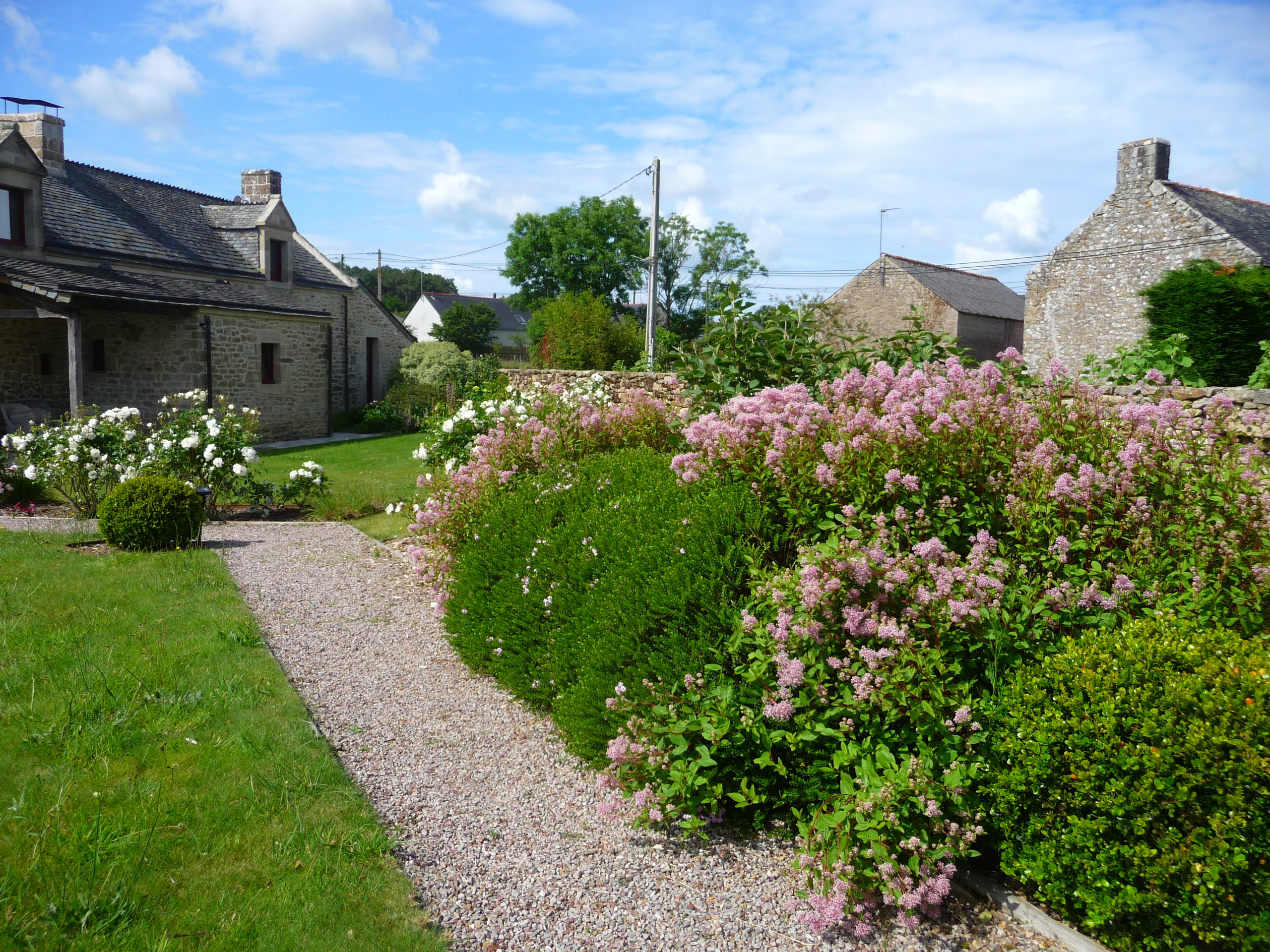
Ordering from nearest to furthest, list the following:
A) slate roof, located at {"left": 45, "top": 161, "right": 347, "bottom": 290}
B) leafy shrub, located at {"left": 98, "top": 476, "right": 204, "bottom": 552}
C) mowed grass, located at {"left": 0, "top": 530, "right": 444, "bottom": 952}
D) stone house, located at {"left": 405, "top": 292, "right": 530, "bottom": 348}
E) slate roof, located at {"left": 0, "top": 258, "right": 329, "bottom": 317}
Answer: mowed grass, located at {"left": 0, "top": 530, "right": 444, "bottom": 952}, leafy shrub, located at {"left": 98, "top": 476, "right": 204, "bottom": 552}, slate roof, located at {"left": 0, "top": 258, "right": 329, "bottom": 317}, slate roof, located at {"left": 45, "top": 161, "right": 347, "bottom": 290}, stone house, located at {"left": 405, "top": 292, "right": 530, "bottom": 348}

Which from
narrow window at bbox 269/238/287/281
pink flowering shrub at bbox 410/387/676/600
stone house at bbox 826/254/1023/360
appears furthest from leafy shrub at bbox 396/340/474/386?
pink flowering shrub at bbox 410/387/676/600

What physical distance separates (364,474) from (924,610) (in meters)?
13.2

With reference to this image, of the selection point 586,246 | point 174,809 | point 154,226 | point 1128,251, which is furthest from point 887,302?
point 174,809

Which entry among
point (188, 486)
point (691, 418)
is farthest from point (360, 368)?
point (691, 418)

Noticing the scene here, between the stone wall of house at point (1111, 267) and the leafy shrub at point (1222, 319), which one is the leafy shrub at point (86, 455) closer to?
the leafy shrub at point (1222, 319)

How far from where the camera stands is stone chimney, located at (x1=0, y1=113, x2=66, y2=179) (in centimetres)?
1816

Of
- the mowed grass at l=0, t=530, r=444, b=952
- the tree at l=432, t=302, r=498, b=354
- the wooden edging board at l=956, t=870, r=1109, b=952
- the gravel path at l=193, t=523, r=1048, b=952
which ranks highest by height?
the tree at l=432, t=302, r=498, b=354

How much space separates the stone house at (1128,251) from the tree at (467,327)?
25.8m

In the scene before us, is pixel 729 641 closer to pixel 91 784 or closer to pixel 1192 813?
pixel 1192 813

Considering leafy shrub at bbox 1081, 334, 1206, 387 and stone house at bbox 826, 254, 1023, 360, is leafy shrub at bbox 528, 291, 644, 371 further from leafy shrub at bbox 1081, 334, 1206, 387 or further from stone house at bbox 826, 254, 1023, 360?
leafy shrub at bbox 1081, 334, 1206, 387

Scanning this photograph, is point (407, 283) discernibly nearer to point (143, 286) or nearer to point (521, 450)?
point (143, 286)

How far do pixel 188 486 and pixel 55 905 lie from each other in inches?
267

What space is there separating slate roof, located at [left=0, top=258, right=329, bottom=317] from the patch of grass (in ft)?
11.4

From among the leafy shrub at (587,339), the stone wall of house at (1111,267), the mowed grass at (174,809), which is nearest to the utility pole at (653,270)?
the leafy shrub at (587,339)
